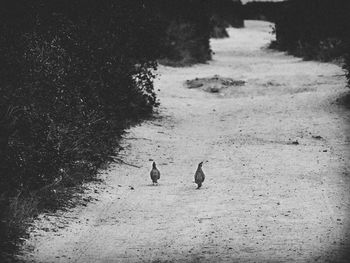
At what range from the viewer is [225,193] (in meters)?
10.4

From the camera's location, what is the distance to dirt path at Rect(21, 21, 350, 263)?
25.6ft

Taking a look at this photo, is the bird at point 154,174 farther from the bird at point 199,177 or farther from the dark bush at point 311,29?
the dark bush at point 311,29

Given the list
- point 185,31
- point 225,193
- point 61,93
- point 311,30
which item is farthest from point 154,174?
point 311,30

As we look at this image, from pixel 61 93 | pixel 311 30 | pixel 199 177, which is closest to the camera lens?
pixel 199 177

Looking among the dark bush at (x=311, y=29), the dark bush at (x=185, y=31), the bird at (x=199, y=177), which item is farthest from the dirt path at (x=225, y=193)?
the dark bush at (x=311, y=29)

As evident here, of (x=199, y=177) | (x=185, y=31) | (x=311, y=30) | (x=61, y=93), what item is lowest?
(x=311, y=30)

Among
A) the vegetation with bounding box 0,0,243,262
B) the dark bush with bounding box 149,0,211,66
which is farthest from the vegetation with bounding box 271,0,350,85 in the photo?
the vegetation with bounding box 0,0,243,262

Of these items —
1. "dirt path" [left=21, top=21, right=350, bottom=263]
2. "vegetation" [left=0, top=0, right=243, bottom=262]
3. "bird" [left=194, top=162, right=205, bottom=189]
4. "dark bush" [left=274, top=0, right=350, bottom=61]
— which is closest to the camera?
"dirt path" [left=21, top=21, right=350, bottom=263]

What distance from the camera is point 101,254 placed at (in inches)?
303

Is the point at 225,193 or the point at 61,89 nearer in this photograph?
the point at 225,193

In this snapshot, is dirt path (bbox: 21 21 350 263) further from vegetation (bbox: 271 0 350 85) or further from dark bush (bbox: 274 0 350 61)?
dark bush (bbox: 274 0 350 61)

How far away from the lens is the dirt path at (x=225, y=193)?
781cm

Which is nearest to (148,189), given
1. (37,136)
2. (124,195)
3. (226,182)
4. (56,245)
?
(124,195)

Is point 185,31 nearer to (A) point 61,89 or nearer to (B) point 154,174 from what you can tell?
(A) point 61,89
